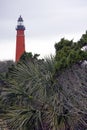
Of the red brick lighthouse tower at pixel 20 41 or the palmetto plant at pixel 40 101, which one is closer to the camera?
the palmetto plant at pixel 40 101

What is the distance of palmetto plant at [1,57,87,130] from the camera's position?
17.8m

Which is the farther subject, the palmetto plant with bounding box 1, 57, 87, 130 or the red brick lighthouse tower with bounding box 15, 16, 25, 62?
the red brick lighthouse tower with bounding box 15, 16, 25, 62

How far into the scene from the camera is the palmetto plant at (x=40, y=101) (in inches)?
699

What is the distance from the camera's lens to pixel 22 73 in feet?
67.9

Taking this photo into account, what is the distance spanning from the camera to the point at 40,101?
18.9 metres

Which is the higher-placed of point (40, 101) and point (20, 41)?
point (20, 41)

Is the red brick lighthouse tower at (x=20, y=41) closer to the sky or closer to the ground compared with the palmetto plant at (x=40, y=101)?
closer to the sky

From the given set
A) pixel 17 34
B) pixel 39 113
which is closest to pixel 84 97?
pixel 39 113

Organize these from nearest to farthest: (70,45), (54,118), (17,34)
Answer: (54,118) < (70,45) < (17,34)

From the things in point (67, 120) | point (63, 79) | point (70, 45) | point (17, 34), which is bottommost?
point (67, 120)

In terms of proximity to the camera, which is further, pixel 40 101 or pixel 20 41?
pixel 20 41

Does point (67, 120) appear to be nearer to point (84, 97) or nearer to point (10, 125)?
point (84, 97)

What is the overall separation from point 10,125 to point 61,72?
2443 mm

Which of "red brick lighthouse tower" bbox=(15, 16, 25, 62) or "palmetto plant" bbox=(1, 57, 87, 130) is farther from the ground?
"red brick lighthouse tower" bbox=(15, 16, 25, 62)
